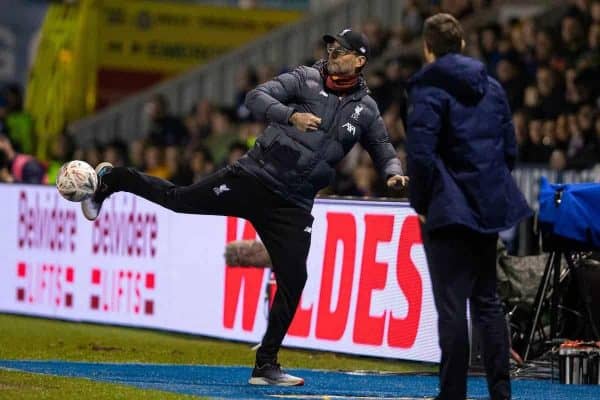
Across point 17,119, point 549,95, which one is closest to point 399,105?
point 549,95

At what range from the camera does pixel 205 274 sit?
14820 mm

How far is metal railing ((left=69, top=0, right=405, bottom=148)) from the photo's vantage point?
26.8m

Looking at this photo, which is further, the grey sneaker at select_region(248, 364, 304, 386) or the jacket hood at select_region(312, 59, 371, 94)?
the jacket hood at select_region(312, 59, 371, 94)

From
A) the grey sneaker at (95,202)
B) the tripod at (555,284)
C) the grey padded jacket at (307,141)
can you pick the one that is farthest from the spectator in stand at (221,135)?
the grey padded jacket at (307,141)

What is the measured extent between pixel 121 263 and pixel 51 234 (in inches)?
43.2

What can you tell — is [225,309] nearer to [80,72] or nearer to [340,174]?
[340,174]

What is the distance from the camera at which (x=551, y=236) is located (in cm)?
1163

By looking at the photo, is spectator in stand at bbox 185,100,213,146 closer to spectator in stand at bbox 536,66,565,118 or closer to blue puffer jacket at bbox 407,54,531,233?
spectator in stand at bbox 536,66,565,118

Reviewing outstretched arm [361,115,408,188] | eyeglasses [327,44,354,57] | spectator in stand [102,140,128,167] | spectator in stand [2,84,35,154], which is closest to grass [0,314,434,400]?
outstretched arm [361,115,408,188]

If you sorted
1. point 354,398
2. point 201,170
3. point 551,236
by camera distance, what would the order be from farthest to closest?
point 201,170 → point 551,236 → point 354,398

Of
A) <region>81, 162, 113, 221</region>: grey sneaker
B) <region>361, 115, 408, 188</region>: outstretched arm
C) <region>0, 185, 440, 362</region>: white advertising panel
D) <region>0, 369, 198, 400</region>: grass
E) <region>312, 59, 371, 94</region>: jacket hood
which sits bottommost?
<region>0, 369, 198, 400</region>: grass

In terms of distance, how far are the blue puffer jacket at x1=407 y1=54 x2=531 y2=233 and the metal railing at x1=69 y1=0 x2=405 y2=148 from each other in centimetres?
1820

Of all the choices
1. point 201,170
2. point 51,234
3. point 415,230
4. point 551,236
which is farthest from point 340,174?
point 551,236

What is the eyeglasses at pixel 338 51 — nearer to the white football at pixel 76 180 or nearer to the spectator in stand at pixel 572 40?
the white football at pixel 76 180
